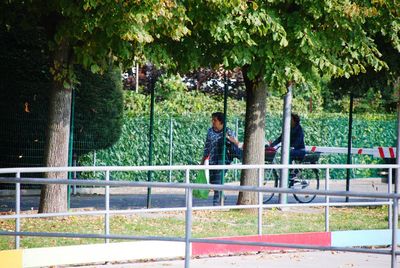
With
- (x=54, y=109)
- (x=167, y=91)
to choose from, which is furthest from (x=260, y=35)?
(x=167, y=91)

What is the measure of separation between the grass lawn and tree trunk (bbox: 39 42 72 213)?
0.61m

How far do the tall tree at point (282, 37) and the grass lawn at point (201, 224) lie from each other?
0.98 metres

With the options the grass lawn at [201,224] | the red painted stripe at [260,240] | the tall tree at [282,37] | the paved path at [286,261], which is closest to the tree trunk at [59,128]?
the grass lawn at [201,224]

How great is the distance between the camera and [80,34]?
15.9 metres

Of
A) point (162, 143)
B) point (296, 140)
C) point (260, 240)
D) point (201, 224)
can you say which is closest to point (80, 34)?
point (201, 224)

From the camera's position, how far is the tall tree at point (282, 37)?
670 inches

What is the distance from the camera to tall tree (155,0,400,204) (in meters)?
17.0

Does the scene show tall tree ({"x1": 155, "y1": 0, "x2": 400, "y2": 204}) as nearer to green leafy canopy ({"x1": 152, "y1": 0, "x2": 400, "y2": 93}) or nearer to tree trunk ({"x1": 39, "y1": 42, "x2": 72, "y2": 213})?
green leafy canopy ({"x1": 152, "y1": 0, "x2": 400, "y2": 93})

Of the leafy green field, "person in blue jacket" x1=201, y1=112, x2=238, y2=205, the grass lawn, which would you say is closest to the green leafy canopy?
the grass lawn

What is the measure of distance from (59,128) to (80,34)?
2.05 m

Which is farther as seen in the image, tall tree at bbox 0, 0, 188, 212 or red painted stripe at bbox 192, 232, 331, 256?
tall tree at bbox 0, 0, 188, 212

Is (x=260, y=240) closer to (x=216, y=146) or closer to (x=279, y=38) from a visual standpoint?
(x=279, y=38)

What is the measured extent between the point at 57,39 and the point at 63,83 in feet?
A: 3.08

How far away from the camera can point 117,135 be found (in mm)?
24359
